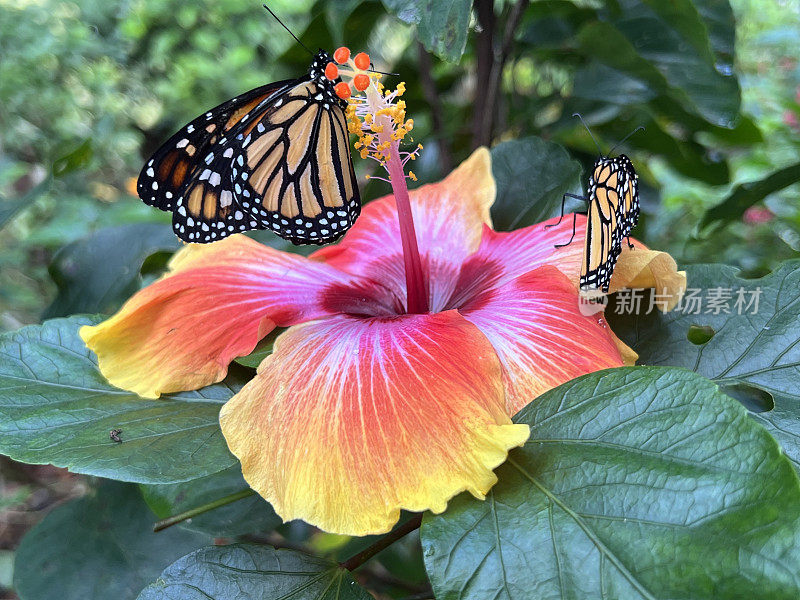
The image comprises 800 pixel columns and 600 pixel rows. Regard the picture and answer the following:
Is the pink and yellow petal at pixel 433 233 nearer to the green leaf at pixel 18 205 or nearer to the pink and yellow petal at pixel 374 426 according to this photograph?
the pink and yellow petal at pixel 374 426

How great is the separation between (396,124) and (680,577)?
0.63 meters

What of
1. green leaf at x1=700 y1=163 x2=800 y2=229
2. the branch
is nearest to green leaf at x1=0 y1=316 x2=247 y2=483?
the branch

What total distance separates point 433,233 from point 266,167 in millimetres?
292

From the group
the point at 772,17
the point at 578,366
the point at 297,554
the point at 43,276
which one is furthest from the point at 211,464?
the point at 772,17

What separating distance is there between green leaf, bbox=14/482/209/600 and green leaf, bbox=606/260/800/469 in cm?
73

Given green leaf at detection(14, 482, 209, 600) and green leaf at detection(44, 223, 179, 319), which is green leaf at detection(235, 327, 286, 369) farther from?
green leaf at detection(44, 223, 179, 319)

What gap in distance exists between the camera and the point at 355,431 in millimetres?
637

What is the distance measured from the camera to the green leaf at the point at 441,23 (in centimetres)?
84

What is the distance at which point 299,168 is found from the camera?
88 centimetres

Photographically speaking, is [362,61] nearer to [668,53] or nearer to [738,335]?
[738,335]

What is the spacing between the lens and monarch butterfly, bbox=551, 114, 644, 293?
2.27 ft

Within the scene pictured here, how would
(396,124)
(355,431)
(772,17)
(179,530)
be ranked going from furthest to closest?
(772,17) → (179,530) → (396,124) → (355,431)

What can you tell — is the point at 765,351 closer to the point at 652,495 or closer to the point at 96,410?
the point at 652,495

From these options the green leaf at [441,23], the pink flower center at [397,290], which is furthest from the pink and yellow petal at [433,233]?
the green leaf at [441,23]
